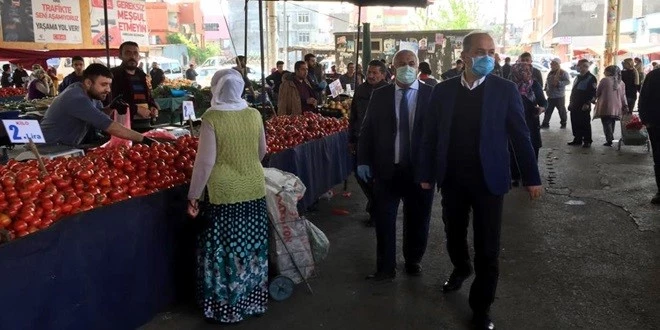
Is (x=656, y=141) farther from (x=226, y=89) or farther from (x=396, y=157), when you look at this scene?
(x=226, y=89)

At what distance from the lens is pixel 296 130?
271 inches

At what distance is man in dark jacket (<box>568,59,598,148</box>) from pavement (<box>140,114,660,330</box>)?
4.71 meters

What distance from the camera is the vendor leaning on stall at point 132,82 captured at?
7164 mm

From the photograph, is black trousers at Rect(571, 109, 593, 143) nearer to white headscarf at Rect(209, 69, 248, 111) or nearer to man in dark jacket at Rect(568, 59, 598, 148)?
man in dark jacket at Rect(568, 59, 598, 148)

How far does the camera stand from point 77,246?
336cm

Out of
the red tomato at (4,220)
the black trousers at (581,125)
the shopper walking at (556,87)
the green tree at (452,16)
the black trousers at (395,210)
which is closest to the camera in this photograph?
the red tomato at (4,220)

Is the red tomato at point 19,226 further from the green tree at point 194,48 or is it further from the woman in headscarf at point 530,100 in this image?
the green tree at point 194,48

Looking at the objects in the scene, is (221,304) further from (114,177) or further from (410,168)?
(410,168)

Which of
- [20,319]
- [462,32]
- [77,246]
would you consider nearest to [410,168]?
[77,246]

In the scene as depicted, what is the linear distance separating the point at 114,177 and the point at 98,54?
15.2 m

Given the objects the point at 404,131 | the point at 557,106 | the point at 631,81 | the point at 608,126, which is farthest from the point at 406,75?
the point at 557,106

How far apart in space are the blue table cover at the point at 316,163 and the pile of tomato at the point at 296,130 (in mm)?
88

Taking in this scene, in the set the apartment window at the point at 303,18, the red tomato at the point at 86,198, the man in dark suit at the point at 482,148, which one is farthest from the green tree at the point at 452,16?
the red tomato at the point at 86,198

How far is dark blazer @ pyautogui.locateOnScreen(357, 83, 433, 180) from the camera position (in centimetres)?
469
